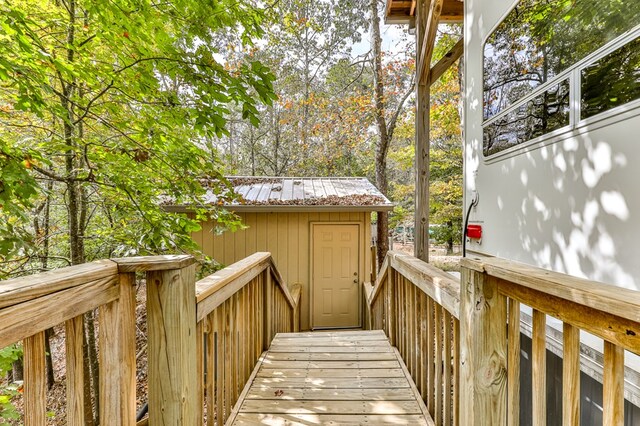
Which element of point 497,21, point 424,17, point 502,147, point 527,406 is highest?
point 424,17

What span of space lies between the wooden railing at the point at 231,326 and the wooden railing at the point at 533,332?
3.69 feet

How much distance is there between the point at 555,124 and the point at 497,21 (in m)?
1.27

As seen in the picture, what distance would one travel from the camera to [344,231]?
6.37 metres

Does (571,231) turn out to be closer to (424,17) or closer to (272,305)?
(272,305)

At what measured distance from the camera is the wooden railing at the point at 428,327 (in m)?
1.58

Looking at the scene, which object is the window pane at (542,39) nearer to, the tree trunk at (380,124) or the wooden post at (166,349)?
the wooden post at (166,349)

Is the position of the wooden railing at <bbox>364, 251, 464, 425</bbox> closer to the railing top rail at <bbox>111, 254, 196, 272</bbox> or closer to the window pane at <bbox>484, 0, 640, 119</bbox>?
the railing top rail at <bbox>111, 254, 196, 272</bbox>

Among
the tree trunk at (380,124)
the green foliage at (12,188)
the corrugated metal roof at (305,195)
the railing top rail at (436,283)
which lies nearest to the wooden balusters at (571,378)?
the railing top rail at (436,283)

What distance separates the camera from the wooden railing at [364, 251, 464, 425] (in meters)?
1.58

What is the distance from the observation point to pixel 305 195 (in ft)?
21.1

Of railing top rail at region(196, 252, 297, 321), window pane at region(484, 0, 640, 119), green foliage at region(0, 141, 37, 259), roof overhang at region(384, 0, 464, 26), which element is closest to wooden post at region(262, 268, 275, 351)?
railing top rail at region(196, 252, 297, 321)

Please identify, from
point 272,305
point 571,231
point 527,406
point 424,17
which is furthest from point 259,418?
point 424,17

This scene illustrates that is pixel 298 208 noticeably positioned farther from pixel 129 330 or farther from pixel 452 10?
pixel 129 330

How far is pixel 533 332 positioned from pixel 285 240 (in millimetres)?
5540
